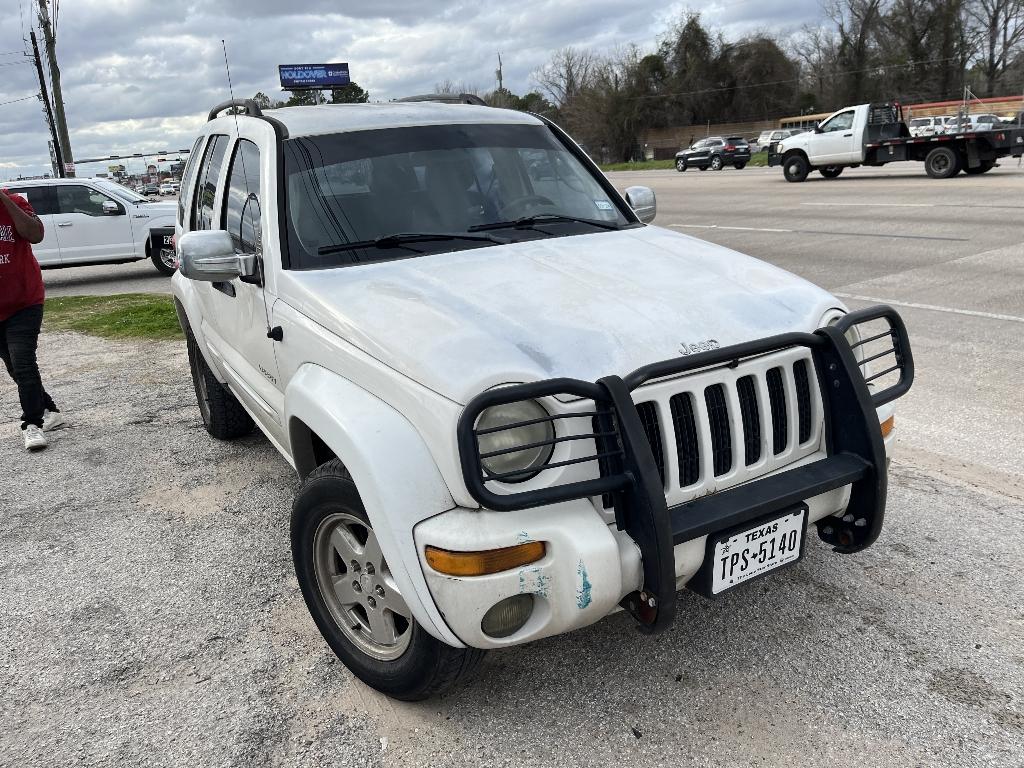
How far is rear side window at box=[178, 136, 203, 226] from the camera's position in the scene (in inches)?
200

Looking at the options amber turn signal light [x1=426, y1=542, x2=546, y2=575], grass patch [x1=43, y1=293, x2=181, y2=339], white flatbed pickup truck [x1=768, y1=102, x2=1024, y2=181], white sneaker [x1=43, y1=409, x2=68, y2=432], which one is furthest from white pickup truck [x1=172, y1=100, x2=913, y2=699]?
white flatbed pickup truck [x1=768, y1=102, x2=1024, y2=181]

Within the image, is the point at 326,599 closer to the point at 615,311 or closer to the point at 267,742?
the point at 267,742

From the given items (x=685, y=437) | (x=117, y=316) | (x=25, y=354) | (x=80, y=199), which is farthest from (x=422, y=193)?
(x=80, y=199)

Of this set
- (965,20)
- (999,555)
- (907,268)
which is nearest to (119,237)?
(907,268)

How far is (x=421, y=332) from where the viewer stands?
2600 mm

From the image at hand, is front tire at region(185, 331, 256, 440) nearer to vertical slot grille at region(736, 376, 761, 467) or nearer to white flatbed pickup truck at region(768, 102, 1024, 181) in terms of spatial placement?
vertical slot grille at region(736, 376, 761, 467)

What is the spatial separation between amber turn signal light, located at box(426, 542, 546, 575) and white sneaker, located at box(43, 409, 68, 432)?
4893mm

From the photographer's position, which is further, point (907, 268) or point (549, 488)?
point (907, 268)

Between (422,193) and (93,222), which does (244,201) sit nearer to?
(422,193)

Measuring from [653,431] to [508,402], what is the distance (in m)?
0.49

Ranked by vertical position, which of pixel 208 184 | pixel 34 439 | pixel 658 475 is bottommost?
pixel 34 439

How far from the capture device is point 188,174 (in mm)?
5227

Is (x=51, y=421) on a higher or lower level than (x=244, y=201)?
lower

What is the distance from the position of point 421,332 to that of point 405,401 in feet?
0.83
